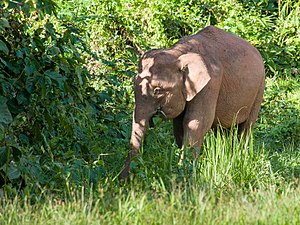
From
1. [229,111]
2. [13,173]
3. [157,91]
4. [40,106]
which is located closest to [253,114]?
[229,111]

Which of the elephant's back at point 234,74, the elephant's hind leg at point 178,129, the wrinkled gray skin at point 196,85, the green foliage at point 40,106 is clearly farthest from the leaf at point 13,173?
the elephant's back at point 234,74

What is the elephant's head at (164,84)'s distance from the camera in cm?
884

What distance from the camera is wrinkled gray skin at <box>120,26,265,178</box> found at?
8891 mm

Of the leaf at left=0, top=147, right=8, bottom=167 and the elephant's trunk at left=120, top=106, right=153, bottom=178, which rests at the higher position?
the leaf at left=0, top=147, right=8, bottom=167

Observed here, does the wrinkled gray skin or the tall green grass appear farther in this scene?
the wrinkled gray skin

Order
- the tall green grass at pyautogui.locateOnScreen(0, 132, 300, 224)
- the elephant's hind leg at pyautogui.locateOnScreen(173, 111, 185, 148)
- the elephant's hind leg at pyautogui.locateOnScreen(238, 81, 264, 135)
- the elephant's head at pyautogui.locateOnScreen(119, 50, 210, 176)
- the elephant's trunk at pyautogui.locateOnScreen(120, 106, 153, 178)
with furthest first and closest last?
the elephant's hind leg at pyautogui.locateOnScreen(238, 81, 264, 135) → the elephant's hind leg at pyautogui.locateOnScreen(173, 111, 185, 148) → the elephant's head at pyautogui.locateOnScreen(119, 50, 210, 176) → the elephant's trunk at pyautogui.locateOnScreen(120, 106, 153, 178) → the tall green grass at pyautogui.locateOnScreen(0, 132, 300, 224)

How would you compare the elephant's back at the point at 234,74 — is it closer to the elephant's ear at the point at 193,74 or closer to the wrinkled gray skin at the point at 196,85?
the wrinkled gray skin at the point at 196,85

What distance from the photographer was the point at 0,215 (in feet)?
21.6

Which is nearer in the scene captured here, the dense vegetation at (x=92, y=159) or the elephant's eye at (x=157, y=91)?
the dense vegetation at (x=92, y=159)

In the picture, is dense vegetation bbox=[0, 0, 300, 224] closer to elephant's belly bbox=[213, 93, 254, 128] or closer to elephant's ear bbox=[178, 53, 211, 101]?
elephant's belly bbox=[213, 93, 254, 128]

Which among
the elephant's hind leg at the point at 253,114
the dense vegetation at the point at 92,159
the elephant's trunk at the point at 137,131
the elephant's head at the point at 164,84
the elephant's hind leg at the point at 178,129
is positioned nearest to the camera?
the dense vegetation at the point at 92,159

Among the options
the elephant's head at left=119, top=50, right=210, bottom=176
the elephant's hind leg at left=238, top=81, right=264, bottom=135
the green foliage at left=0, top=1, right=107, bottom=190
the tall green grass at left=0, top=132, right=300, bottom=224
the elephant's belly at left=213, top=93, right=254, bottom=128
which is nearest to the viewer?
the tall green grass at left=0, top=132, right=300, bottom=224

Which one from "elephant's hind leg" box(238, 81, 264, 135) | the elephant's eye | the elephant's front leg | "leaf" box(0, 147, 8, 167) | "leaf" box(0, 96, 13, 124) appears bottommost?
"elephant's hind leg" box(238, 81, 264, 135)

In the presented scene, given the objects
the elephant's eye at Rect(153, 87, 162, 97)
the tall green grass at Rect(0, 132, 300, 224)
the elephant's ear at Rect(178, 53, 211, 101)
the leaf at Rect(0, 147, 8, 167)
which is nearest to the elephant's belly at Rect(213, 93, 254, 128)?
the elephant's ear at Rect(178, 53, 211, 101)
